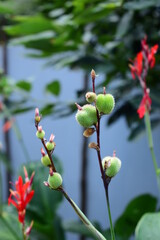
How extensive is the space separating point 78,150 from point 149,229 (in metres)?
1.49

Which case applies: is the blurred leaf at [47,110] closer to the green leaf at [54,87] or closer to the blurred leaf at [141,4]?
the green leaf at [54,87]

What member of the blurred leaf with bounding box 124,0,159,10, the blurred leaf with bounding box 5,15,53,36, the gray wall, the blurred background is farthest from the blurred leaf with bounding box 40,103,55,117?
the gray wall

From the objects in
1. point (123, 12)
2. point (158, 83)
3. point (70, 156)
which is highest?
point (123, 12)

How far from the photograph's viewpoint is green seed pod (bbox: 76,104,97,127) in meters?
0.21

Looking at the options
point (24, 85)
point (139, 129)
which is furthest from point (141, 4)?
point (24, 85)

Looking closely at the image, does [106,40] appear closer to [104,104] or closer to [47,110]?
[47,110]

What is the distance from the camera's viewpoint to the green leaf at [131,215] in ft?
1.73

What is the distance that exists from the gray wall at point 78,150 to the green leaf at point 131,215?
0.52m

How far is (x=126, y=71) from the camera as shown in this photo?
700 mm

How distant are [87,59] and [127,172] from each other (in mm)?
724

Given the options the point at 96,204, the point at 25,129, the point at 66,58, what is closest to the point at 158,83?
the point at 66,58

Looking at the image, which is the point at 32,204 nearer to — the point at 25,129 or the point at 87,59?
the point at 87,59

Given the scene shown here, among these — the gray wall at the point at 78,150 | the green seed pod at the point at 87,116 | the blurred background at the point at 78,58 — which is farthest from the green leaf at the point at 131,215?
the gray wall at the point at 78,150

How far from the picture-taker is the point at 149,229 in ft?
0.99
